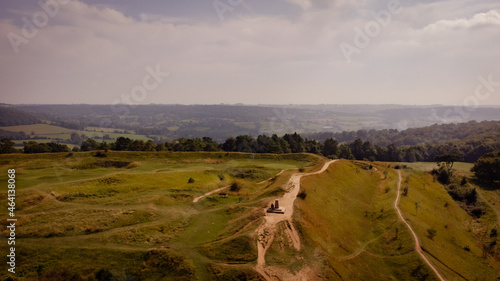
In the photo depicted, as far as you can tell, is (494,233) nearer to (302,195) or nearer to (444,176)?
(302,195)

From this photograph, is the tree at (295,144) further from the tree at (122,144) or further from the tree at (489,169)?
the tree at (122,144)

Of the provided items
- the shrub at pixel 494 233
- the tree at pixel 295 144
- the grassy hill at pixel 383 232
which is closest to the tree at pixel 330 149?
the tree at pixel 295 144

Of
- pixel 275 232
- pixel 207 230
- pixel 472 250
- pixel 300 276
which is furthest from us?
pixel 472 250

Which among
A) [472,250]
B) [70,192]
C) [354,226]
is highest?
[70,192]

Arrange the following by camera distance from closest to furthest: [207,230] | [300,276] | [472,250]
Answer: [300,276] → [207,230] → [472,250]

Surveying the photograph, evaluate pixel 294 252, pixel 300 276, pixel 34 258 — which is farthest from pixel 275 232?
pixel 34 258

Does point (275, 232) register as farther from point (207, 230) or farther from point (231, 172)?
point (231, 172)
